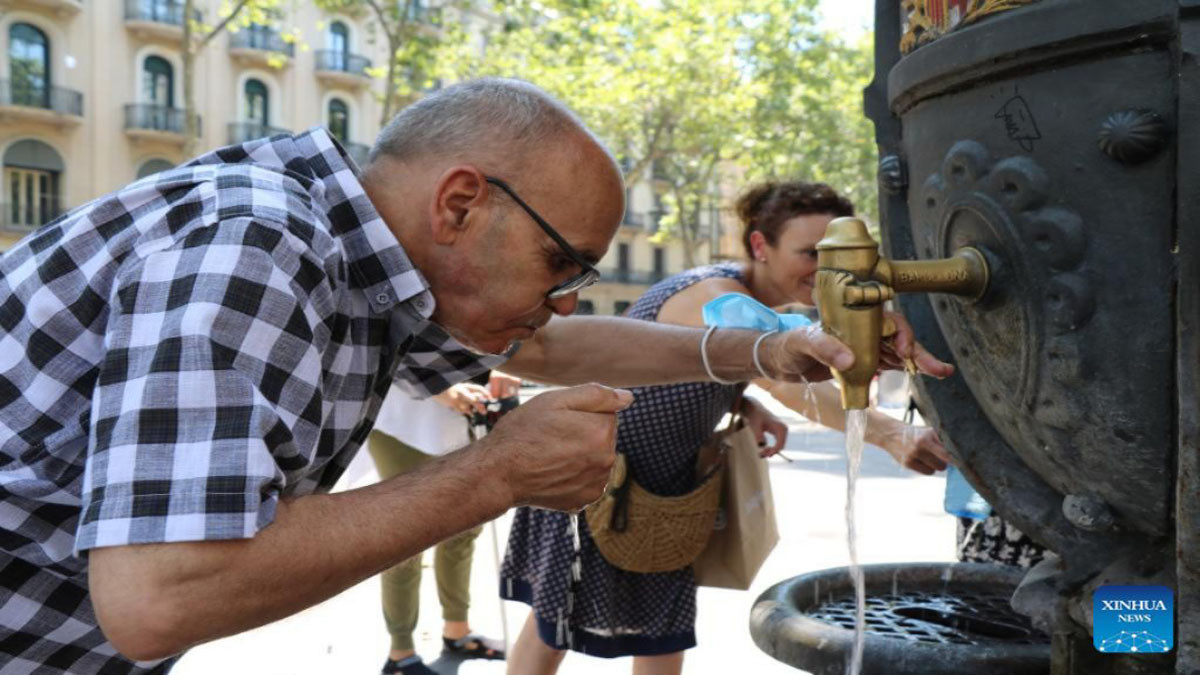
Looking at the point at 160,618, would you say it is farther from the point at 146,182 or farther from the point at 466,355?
the point at 466,355

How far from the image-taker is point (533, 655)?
10.7 feet

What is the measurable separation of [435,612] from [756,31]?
20.0 metres

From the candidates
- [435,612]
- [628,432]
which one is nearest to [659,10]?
[435,612]

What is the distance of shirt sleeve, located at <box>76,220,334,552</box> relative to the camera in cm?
121

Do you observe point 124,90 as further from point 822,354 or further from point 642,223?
point 822,354

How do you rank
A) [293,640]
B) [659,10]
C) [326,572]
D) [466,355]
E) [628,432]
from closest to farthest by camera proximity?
[326,572], [466,355], [628,432], [293,640], [659,10]

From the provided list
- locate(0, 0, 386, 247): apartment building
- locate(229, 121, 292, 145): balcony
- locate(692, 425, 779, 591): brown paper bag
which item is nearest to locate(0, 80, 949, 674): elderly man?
locate(692, 425, 779, 591): brown paper bag

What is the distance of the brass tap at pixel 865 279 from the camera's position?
1525mm

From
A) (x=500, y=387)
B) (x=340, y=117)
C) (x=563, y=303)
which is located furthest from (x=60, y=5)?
(x=563, y=303)

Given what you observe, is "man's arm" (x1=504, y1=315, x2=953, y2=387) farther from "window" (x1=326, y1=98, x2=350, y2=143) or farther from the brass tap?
"window" (x1=326, y1=98, x2=350, y2=143)

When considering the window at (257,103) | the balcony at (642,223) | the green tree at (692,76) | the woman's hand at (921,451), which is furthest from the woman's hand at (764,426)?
the balcony at (642,223)

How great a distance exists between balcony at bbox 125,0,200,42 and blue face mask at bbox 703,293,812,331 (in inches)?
1087

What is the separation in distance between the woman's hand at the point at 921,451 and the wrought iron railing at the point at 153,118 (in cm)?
2731

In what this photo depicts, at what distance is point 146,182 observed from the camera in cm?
150
